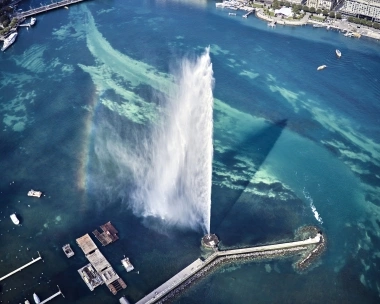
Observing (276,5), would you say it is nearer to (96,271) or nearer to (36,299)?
(96,271)

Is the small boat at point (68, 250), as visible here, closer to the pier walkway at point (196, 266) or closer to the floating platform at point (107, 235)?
the floating platform at point (107, 235)

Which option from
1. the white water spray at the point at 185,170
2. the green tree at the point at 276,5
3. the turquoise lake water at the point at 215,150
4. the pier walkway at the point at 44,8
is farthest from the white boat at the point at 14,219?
the green tree at the point at 276,5

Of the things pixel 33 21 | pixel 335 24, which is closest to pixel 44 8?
pixel 33 21

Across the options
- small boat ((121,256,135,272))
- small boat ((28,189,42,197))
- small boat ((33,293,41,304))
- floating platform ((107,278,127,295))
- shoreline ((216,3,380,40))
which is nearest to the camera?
small boat ((33,293,41,304))

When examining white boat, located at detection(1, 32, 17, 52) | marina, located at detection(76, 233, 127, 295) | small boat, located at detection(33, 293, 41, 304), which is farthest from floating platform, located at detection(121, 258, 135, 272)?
white boat, located at detection(1, 32, 17, 52)

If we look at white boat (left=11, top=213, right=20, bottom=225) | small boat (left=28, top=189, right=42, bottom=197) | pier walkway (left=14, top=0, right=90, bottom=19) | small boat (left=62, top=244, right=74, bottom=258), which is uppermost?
pier walkway (left=14, top=0, right=90, bottom=19)

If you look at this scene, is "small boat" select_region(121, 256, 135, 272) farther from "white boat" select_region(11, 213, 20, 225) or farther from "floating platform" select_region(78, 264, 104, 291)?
"white boat" select_region(11, 213, 20, 225)
